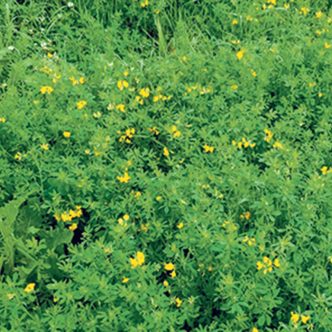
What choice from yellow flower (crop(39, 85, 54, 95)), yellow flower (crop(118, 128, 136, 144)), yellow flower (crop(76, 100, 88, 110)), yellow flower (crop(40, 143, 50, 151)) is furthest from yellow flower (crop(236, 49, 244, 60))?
yellow flower (crop(40, 143, 50, 151))

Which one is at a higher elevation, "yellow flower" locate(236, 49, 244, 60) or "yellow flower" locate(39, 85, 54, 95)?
"yellow flower" locate(236, 49, 244, 60)

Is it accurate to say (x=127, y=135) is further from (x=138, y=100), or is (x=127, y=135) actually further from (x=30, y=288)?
(x=30, y=288)

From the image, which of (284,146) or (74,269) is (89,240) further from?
(284,146)

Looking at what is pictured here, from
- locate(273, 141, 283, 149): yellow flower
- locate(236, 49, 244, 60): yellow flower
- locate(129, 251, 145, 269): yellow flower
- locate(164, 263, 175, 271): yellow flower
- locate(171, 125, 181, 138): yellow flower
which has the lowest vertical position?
locate(164, 263, 175, 271): yellow flower

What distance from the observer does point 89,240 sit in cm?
337

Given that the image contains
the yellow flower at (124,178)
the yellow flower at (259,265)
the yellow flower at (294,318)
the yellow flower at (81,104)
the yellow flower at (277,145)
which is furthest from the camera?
the yellow flower at (81,104)

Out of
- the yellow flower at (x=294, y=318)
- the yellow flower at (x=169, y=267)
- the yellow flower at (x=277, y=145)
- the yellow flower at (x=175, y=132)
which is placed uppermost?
the yellow flower at (x=277, y=145)

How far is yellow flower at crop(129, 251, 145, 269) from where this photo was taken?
9.95 feet

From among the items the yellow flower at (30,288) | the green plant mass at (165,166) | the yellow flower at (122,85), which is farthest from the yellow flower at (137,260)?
the yellow flower at (122,85)

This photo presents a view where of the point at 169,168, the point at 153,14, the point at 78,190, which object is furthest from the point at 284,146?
the point at 153,14

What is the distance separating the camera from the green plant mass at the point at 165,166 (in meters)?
3.02

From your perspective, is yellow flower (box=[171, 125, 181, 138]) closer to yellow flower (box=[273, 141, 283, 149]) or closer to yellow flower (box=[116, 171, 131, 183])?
yellow flower (box=[116, 171, 131, 183])

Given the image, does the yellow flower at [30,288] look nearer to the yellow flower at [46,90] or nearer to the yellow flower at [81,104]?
the yellow flower at [81,104]

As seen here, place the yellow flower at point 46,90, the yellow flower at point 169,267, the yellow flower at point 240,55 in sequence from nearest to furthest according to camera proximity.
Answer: the yellow flower at point 169,267, the yellow flower at point 46,90, the yellow flower at point 240,55
